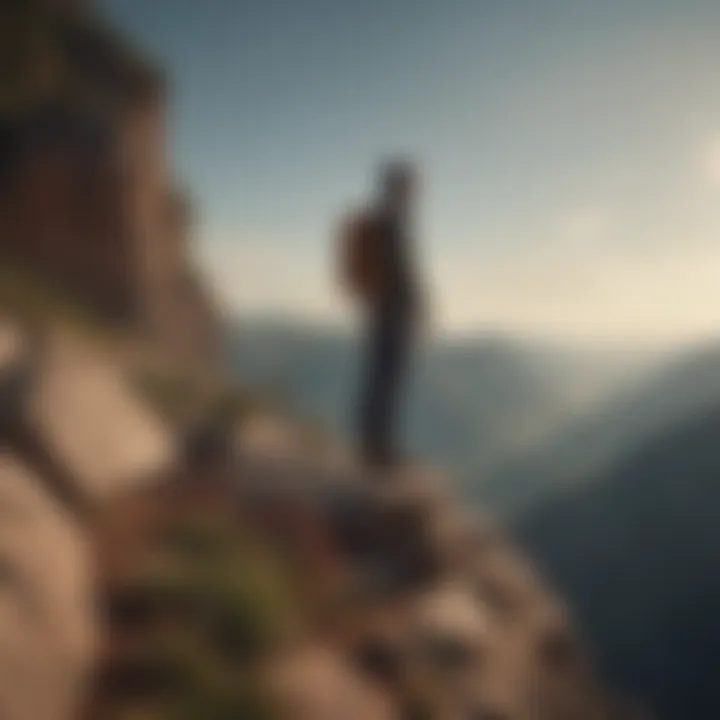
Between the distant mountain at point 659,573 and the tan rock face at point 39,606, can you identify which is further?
the distant mountain at point 659,573

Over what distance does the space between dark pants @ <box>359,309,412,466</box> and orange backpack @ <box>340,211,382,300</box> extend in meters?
0.14

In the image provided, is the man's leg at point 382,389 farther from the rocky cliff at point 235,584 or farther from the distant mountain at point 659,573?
the distant mountain at point 659,573

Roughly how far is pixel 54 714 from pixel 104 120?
228 inches

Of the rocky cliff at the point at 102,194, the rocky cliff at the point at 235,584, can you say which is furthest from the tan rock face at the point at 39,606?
the rocky cliff at the point at 102,194

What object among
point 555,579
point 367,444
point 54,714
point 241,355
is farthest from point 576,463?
point 54,714

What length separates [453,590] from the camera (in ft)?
10.9

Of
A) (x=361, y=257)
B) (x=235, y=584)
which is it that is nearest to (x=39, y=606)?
(x=235, y=584)

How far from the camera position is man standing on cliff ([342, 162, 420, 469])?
126 inches

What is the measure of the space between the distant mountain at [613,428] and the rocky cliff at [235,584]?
1.62 m

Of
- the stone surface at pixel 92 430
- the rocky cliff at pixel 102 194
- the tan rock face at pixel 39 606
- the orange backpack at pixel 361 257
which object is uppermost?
the rocky cliff at pixel 102 194

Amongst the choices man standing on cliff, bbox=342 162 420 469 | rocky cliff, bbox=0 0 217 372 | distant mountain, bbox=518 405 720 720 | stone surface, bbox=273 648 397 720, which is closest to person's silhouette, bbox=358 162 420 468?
man standing on cliff, bbox=342 162 420 469

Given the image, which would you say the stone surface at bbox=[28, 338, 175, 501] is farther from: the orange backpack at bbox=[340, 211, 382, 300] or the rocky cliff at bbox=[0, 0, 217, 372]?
the rocky cliff at bbox=[0, 0, 217, 372]

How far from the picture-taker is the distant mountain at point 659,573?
3613 millimetres

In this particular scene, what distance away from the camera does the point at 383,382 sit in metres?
3.54
